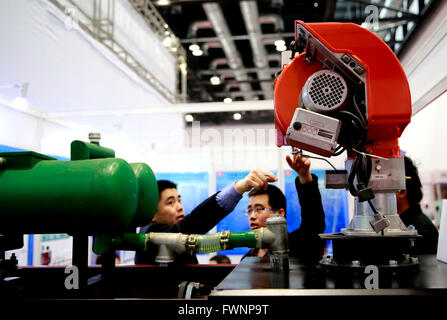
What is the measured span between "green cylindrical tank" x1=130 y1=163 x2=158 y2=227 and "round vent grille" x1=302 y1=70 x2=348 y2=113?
0.40m

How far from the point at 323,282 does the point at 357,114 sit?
362mm

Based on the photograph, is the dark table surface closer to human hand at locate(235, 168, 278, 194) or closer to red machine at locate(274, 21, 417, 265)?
red machine at locate(274, 21, 417, 265)

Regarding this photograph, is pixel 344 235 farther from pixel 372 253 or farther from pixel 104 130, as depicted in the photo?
pixel 104 130

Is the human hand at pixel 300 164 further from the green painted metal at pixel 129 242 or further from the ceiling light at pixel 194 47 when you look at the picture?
the ceiling light at pixel 194 47

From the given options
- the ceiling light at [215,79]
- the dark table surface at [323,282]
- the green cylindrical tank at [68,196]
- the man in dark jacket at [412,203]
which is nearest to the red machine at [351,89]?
the dark table surface at [323,282]

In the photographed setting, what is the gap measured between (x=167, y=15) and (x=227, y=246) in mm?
5830

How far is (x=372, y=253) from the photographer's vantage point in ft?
2.61

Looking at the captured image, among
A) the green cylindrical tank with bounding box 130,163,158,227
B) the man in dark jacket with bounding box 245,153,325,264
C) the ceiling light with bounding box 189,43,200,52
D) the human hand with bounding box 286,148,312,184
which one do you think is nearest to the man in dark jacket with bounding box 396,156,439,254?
the man in dark jacket with bounding box 245,153,325,264

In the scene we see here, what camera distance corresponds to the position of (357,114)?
0.83m

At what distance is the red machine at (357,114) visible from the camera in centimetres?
81

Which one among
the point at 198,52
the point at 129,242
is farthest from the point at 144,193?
the point at 198,52

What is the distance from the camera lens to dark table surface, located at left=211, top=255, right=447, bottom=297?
0.62m

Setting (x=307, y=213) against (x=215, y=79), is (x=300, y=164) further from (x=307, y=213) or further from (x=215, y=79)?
(x=215, y=79)

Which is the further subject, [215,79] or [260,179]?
[215,79]
